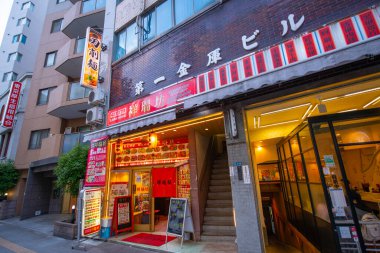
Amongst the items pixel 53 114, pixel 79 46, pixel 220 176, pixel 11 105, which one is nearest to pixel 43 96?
pixel 11 105

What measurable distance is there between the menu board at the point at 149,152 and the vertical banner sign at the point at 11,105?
15450mm

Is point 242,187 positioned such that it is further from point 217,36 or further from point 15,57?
point 15,57

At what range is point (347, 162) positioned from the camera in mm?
5656

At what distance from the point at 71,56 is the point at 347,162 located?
58.8 ft

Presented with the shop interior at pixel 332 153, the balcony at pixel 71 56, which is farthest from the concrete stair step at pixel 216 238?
the balcony at pixel 71 56

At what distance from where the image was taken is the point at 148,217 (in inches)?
357

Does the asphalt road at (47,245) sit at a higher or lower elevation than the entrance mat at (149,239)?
lower

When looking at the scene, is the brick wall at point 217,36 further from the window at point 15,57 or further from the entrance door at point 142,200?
the window at point 15,57

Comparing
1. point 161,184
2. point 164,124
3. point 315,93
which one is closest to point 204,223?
point 161,184

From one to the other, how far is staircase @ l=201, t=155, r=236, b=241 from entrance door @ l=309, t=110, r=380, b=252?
139 inches

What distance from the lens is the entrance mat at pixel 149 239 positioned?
728 cm

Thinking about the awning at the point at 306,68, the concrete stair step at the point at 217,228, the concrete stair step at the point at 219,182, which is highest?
the awning at the point at 306,68

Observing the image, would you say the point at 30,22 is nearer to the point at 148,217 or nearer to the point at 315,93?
the point at 148,217

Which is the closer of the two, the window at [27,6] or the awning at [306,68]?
the awning at [306,68]
